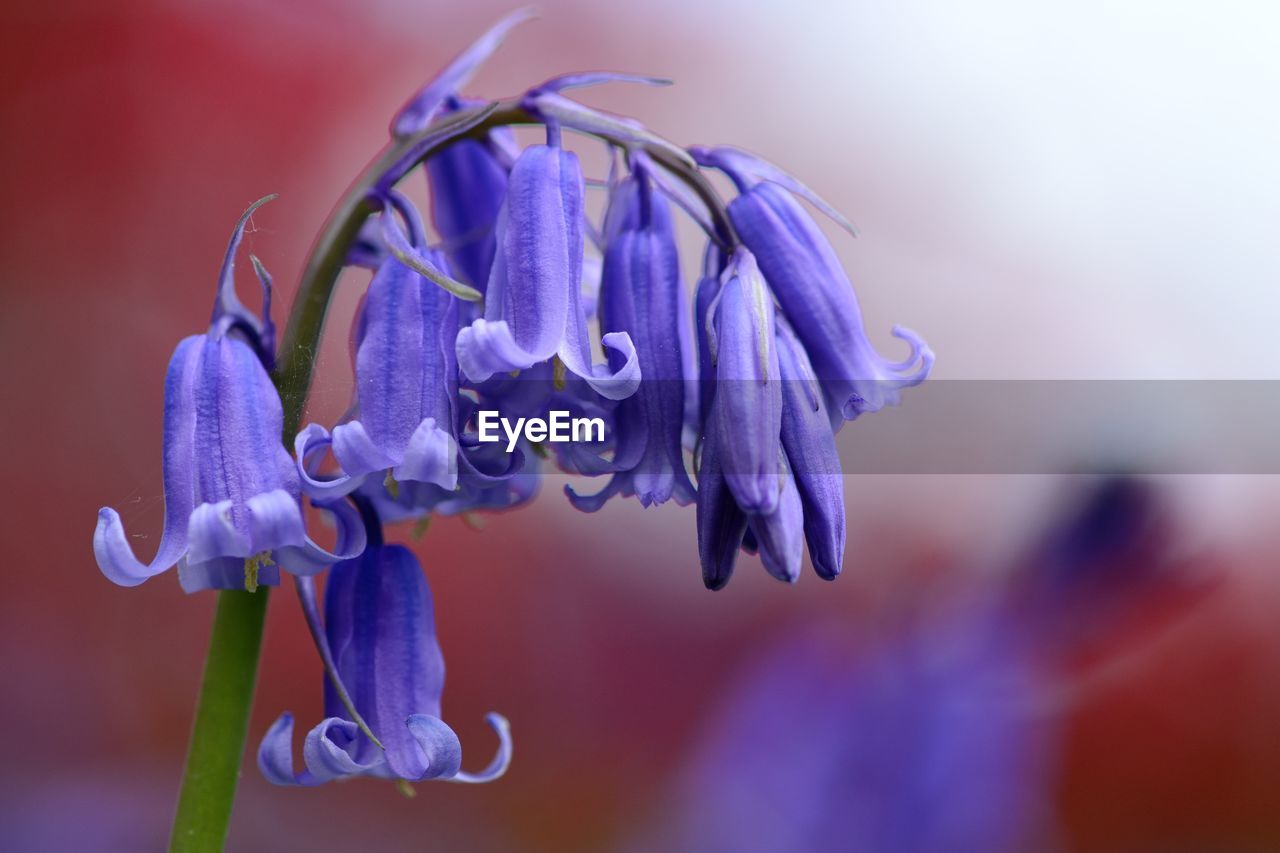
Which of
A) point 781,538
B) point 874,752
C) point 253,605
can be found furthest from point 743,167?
point 874,752

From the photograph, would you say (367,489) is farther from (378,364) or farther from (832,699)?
(832,699)

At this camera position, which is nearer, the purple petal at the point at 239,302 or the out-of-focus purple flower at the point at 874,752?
the purple petal at the point at 239,302

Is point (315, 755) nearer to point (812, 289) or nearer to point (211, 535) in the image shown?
point (211, 535)

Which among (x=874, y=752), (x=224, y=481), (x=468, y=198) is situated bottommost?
(x=874, y=752)

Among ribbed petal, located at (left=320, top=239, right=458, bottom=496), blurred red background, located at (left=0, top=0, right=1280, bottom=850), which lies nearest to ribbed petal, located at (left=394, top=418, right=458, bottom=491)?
ribbed petal, located at (left=320, top=239, right=458, bottom=496)

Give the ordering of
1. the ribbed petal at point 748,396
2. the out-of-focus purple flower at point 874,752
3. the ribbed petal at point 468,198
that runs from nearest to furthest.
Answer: the ribbed petal at point 748,396 < the ribbed petal at point 468,198 < the out-of-focus purple flower at point 874,752

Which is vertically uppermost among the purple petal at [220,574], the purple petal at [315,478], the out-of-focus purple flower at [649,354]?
the out-of-focus purple flower at [649,354]

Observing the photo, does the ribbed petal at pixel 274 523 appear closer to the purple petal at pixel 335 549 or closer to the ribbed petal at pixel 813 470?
the purple petal at pixel 335 549

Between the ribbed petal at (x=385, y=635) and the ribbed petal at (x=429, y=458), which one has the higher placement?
the ribbed petal at (x=429, y=458)

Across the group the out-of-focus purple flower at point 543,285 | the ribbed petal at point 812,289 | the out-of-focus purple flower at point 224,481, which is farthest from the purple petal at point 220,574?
the ribbed petal at point 812,289
